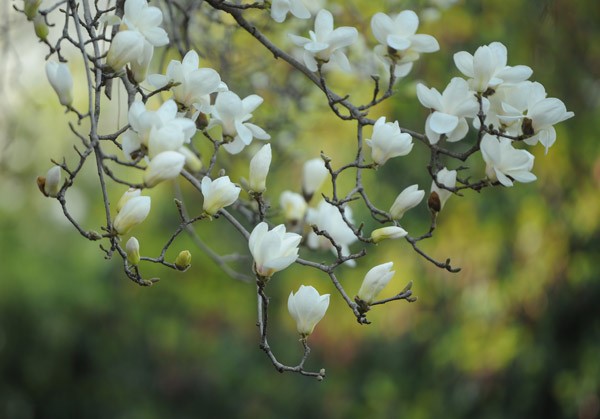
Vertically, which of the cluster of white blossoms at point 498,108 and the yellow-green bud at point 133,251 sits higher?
the cluster of white blossoms at point 498,108

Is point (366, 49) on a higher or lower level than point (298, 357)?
higher

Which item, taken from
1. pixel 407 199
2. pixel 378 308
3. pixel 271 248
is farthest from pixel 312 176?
pixel 378 308

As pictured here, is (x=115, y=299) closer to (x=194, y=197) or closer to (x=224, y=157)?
(x=194, y=197)

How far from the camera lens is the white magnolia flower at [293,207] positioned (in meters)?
1.18

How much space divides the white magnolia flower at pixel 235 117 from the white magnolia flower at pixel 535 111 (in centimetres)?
27

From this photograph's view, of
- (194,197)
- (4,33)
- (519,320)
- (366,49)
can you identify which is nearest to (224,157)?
(366,49)

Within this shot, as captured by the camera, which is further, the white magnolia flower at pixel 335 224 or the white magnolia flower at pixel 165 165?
the white magnolia flower at pixel 335 224

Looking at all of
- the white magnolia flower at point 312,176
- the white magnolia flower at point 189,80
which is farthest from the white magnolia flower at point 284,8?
the white magnolia flower at point 312,176

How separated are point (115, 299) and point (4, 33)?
205 centimetres

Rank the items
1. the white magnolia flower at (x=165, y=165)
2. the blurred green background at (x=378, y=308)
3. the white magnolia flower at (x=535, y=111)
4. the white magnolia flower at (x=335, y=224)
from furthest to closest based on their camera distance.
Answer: the blurred green background at (x=378, y=308) < the white magnolia flower at (x=335, y=224) < the white magnolia flower at (x=535, y=111) < the white magnolia flower at (x=165, y=165)

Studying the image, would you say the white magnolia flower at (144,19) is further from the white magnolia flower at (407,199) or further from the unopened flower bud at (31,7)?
the white magnolia flower at (407,199)

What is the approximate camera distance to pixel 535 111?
0.81 metres

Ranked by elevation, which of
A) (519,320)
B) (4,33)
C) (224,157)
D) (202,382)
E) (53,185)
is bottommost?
(202,382)

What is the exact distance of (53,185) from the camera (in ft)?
2.72
